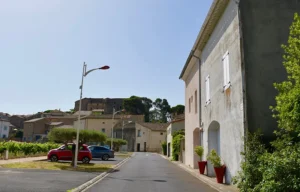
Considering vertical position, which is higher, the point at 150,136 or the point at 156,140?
the point at 150,136

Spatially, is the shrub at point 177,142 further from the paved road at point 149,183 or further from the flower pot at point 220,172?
the flower pot at point 220,172

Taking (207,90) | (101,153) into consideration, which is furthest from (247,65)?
(101,153)

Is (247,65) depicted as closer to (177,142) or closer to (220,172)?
(220,172)

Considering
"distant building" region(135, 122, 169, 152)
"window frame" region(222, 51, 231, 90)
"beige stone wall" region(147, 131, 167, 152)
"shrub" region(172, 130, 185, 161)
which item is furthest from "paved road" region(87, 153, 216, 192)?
"beige stone wall" region(147, 131, 167, 152)

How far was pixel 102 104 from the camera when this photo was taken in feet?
458

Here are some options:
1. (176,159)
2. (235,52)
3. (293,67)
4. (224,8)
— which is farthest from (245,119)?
(176,159)

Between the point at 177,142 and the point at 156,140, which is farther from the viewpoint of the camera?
the point at 156,140

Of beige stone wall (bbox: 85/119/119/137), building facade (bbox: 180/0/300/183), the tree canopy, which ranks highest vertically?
the tree canopy

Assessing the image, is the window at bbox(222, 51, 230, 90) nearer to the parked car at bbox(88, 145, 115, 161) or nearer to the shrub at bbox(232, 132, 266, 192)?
the shrub at bbox(232, 132, 266, 192)

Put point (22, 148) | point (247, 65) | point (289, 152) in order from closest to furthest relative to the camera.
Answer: point (289, 152), point (247, 65), point (22, 148)

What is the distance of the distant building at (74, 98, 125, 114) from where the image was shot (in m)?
134

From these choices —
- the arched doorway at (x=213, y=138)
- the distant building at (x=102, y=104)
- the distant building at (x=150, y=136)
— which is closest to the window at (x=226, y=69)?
the arched doorway at (x=213, y=138)

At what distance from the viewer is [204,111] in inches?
771

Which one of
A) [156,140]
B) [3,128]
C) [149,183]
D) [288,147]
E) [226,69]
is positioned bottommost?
[149,183]
